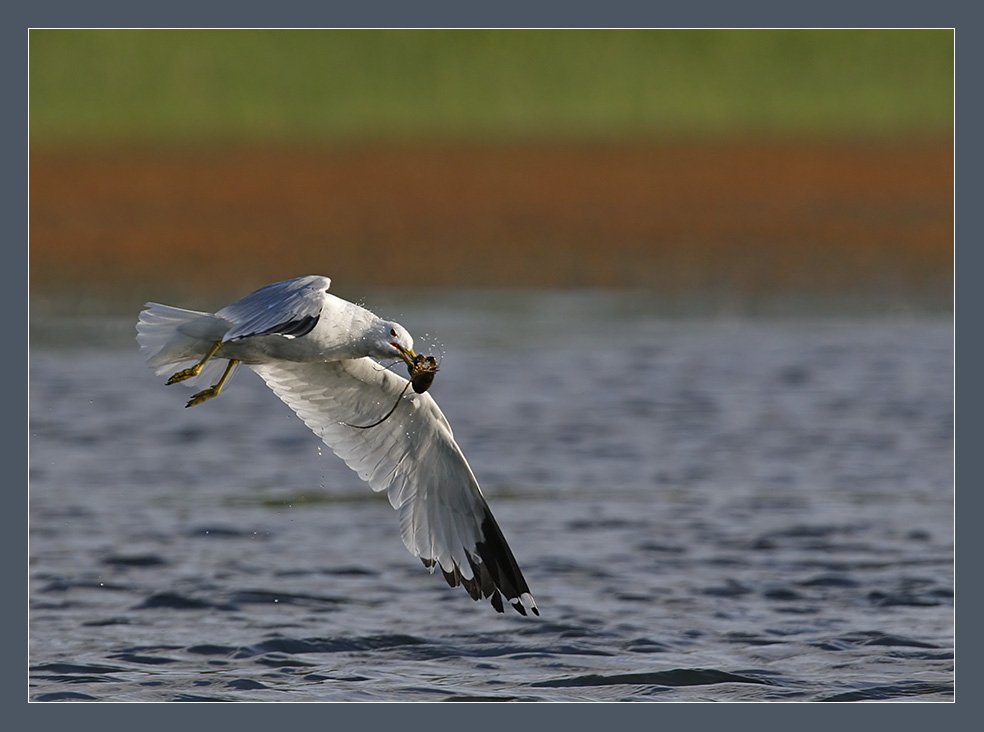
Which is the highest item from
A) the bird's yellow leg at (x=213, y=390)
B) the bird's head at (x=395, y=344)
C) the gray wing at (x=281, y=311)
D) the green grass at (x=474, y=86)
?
the green grass at (x=474, y=86)

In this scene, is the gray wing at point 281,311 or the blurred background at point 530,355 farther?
the blurred background at point 530,355

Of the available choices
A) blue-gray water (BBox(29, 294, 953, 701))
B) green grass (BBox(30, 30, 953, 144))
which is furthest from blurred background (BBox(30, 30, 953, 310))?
blue-gray water (BBox(29, 294, 953, 701))

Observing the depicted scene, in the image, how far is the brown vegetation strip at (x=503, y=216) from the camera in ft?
67.7

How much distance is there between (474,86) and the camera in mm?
33188

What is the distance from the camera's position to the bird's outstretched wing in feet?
26.1

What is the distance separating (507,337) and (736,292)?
396 cm

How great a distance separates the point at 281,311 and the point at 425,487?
1.71 m

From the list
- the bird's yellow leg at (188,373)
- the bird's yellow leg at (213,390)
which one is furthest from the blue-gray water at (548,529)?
the bird's yellow leg at (188,373)

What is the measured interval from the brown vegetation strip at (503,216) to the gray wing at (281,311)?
1260cm

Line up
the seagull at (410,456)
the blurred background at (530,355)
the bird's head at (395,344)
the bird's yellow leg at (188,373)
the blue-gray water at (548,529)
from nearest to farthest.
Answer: the bird's head at (395,344) → the bird's yellow leg at (188,373) → the seagull at (410,456) → the blue-gray water at (548,529) → the blurred background at (530,355)

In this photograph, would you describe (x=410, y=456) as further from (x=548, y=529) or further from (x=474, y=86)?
(x=474, y=86)

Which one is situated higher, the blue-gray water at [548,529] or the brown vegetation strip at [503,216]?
the brown vegetation strip at [503,216]

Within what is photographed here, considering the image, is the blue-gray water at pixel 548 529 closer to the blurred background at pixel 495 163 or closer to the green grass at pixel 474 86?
the blurred background at pixel 495 163

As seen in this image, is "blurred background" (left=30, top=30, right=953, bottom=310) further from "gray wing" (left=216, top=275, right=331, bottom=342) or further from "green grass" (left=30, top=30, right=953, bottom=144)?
"gray wing" (left=216, top=275, right=331, bottom=342)
